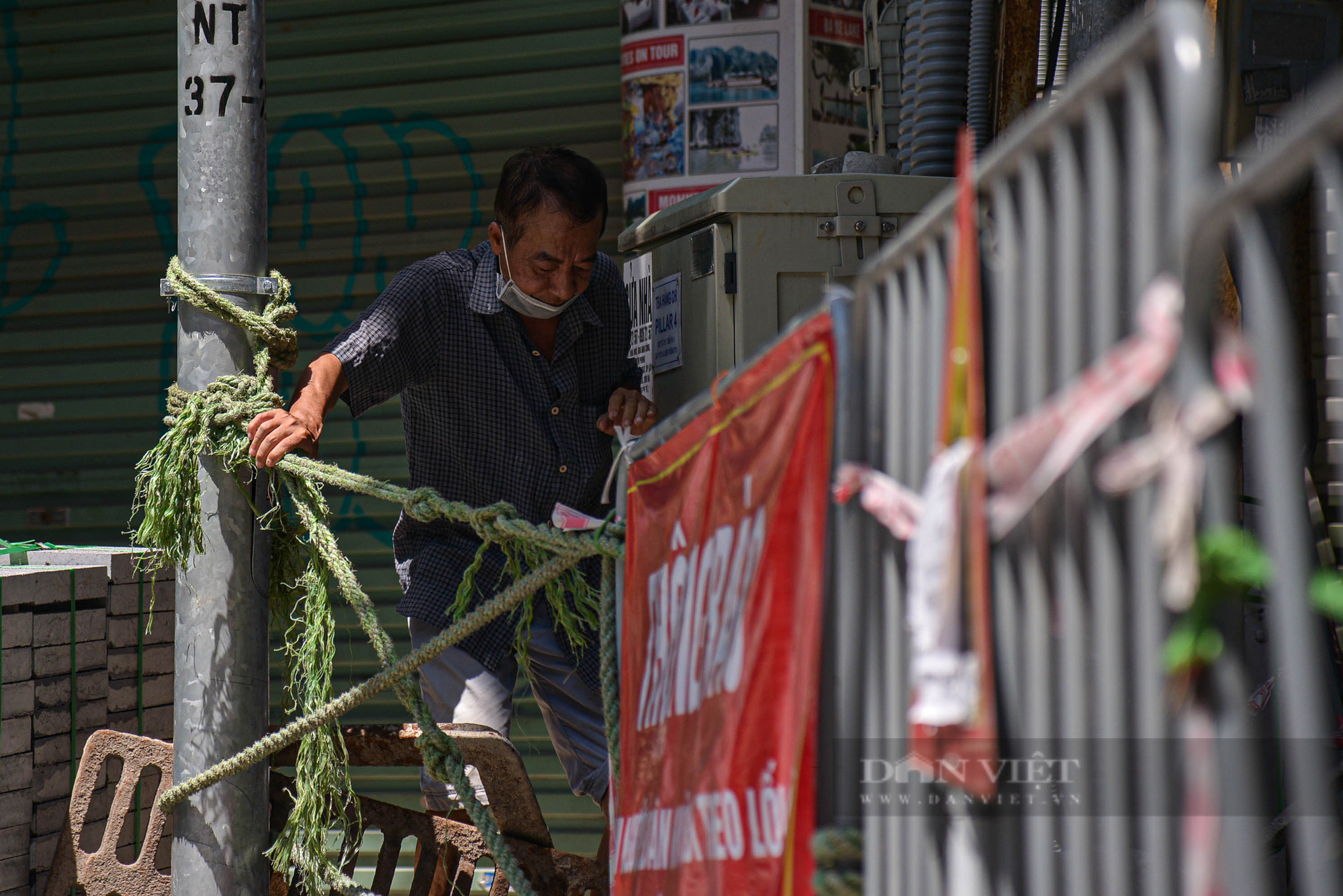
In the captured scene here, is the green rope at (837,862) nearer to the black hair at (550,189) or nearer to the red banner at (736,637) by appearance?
the red banner at (736,637)

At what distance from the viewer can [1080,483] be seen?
1041 mm

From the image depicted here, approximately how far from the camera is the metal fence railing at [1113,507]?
0.88 metres

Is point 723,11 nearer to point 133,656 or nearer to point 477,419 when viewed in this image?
point 477,419

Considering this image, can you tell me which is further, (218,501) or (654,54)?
(654,54)

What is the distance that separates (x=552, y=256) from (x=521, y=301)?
0.16 m

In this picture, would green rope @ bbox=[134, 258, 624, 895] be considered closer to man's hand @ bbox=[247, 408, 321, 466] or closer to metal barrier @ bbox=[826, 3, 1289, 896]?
man's hand @ bbox=[247, 408, 321, 466]

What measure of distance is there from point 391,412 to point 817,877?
4.64m

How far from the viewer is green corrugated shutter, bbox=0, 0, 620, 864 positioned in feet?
18.5

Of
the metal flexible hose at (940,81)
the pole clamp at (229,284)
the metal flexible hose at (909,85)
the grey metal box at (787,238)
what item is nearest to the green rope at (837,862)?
the grey metal box at (787,238)

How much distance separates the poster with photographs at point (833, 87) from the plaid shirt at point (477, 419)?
198 centimetres

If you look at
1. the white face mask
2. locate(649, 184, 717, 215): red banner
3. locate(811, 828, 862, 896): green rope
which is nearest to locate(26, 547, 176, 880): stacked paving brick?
the white face mask

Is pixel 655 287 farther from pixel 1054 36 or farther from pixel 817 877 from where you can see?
pixel 817 877

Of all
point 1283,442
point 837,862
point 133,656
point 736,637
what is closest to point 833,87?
point 133,656

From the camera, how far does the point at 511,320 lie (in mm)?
3400
